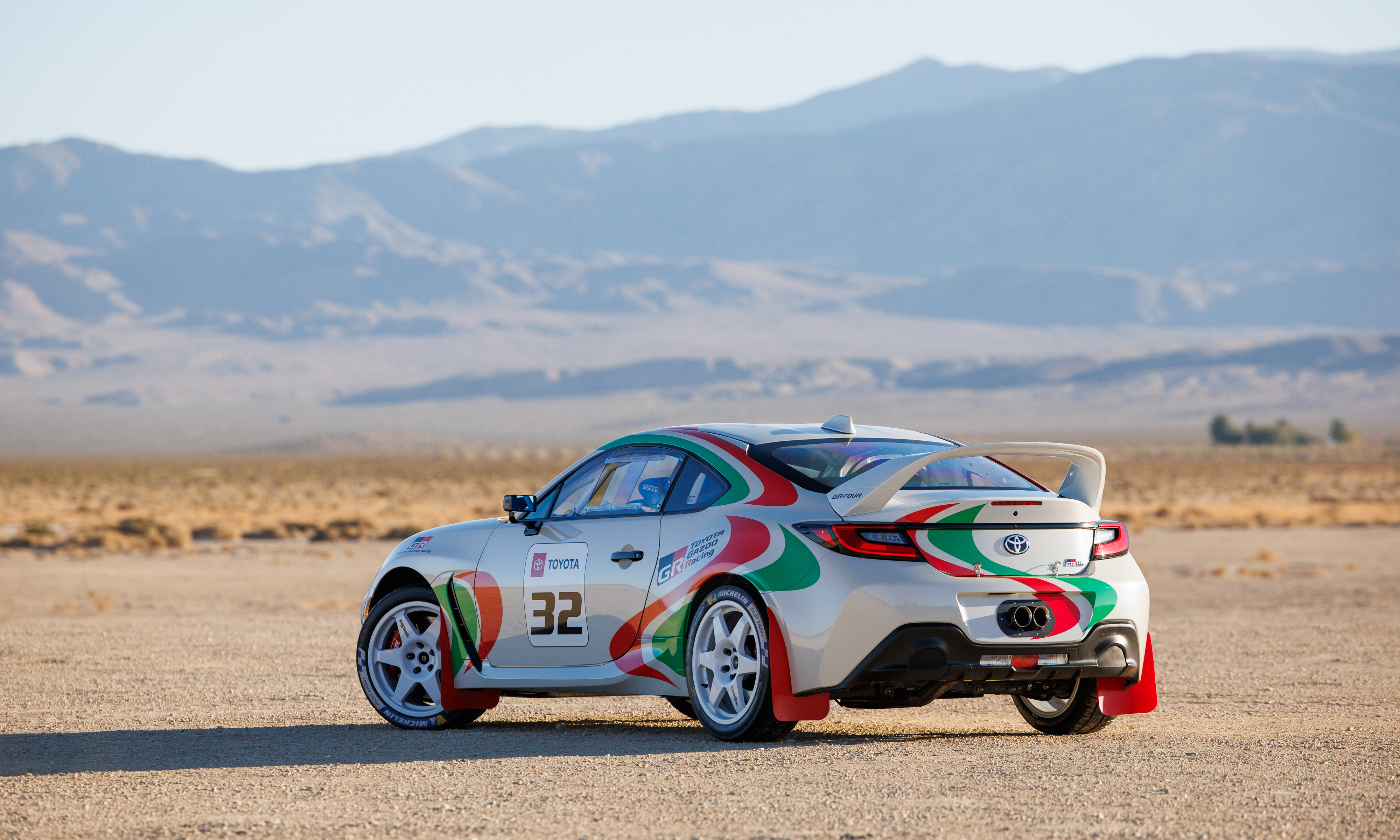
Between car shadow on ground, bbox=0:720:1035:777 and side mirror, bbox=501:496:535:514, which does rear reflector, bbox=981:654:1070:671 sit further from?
side mirror, bbox=501:496:535:514

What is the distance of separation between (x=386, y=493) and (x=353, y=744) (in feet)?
161

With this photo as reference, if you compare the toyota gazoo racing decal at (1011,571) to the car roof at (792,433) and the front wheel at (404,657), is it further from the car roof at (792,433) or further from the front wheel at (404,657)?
the front wheel at (404,657)

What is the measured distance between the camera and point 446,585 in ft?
31.7

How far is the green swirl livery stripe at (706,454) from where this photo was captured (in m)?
8.59

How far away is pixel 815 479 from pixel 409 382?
183m

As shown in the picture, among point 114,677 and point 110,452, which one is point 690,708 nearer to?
point 114,677

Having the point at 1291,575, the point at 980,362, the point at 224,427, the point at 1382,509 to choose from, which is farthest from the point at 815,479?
the point at 980,362

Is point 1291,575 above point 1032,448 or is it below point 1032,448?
below

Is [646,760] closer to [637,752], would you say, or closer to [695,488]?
[637,752]

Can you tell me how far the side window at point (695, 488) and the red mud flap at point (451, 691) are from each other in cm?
154

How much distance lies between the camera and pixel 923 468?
8664mm

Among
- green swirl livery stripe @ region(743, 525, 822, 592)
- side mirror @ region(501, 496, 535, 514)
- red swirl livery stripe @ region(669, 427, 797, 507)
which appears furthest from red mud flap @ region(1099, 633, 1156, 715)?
side mirror @ region(501, 496, 535, 514)

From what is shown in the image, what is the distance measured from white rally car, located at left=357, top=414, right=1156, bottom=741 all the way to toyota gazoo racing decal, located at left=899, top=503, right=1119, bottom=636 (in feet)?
0.04

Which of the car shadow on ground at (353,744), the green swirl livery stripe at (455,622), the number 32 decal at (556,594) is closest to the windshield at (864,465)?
the number 32 decal at (556,594)
